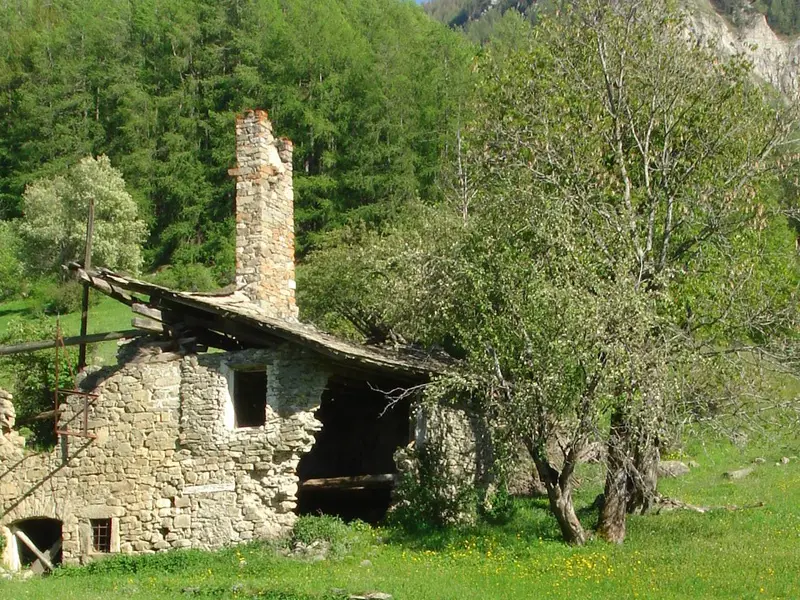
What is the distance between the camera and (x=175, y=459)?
54.1 ft

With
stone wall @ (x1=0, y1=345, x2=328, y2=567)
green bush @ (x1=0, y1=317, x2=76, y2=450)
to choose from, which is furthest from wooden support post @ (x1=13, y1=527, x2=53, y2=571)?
green bush @ (x1=0, y1=317, x2=76, y2=450)

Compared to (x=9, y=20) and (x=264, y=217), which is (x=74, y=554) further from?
(x=9, y=20)

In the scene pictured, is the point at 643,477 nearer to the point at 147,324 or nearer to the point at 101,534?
the point at 147,324

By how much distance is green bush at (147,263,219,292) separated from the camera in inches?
1679

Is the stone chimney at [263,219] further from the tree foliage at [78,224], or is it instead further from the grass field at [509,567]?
the tree foliage at [78,224]

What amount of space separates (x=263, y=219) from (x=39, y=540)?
776cm

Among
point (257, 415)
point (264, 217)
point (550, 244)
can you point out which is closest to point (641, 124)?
point (550, 244)

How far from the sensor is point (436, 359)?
18562 millimetres

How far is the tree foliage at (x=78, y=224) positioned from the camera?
142 ft

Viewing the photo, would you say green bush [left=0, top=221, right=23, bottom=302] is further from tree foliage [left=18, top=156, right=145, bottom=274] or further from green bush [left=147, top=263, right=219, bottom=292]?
green bush [left=147, top=263, right=219, bottom=292]

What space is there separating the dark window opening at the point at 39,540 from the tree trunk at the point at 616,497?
9.96 m

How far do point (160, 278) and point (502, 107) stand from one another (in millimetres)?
31105

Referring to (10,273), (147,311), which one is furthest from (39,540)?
(10,273)

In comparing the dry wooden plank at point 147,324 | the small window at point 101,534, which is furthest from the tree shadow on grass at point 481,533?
the dry wooden plank at point 147,324
